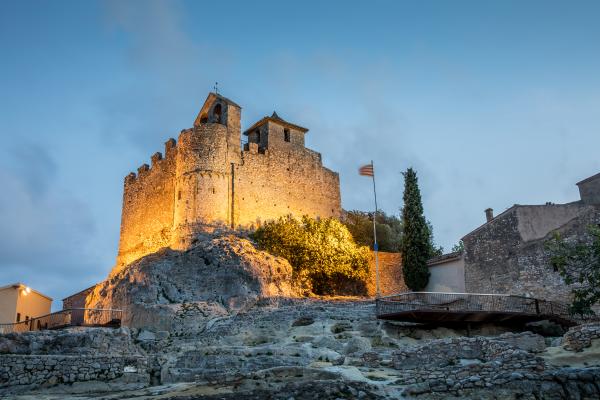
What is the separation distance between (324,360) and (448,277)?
1821 centimetres

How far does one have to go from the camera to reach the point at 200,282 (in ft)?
115

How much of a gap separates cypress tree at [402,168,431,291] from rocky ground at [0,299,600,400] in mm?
8810

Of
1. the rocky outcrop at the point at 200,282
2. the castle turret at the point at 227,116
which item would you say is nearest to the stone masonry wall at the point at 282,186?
the castle turret at the point at 227,116

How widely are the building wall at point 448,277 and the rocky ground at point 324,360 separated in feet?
28.9

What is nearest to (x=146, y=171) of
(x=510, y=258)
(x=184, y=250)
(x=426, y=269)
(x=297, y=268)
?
(x=184, y=250)

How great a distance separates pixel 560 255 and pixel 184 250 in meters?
23.8

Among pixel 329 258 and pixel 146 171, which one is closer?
pixel 329 258

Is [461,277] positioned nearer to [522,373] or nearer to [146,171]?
[522,373]

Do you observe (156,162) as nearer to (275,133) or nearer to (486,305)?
(275,133)

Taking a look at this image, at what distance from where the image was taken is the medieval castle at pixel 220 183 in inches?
1628

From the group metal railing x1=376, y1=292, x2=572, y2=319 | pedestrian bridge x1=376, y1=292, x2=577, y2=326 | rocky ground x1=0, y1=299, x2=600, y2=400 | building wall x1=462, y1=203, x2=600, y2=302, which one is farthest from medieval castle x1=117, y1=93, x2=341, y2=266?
pedestrian bridge x1=376, y1=292, x2=577, y2=326

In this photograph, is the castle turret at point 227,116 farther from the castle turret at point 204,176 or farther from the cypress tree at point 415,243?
the cypress tree at point 415,243

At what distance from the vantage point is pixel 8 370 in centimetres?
1836

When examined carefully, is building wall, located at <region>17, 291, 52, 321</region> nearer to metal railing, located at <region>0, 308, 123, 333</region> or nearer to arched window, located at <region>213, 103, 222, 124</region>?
metal railing, located at <region>0, 308, 123, 333</region>
